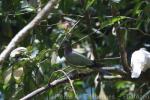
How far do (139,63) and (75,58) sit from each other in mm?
282

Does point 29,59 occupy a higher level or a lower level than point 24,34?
lower

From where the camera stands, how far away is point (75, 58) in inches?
89.6

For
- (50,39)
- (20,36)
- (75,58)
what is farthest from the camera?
(50,39)

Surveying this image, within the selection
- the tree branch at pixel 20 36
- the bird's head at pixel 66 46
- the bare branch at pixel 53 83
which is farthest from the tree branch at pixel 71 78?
the tree branch at pixel 20 36

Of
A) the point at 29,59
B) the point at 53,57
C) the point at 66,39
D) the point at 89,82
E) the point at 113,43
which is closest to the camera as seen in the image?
the point at 29,59

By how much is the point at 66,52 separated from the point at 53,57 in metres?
0.20

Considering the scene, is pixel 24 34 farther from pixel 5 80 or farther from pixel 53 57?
pixel 53 57

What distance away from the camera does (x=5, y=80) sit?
232 centimetres

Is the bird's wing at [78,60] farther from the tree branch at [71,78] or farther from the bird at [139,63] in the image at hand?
the bird at [139,63]

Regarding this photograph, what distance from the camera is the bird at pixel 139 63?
2068 mm

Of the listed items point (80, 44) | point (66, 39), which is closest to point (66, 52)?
point (66, 39)

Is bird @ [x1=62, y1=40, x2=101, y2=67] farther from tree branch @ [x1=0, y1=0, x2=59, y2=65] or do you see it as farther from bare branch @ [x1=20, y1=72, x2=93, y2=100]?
tree branch @ [x1=0, y1=0, x2=59, y2=65]

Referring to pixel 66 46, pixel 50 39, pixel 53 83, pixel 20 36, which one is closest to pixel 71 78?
pixel 53 83

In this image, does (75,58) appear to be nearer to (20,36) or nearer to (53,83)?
(53,83)
